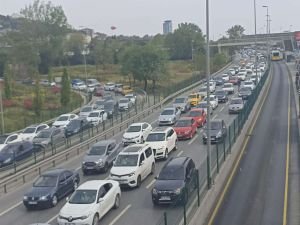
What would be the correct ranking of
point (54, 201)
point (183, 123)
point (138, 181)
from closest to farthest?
point (54, 201) < point (138, 181) < point (183, 123)

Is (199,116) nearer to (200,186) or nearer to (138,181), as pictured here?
(138,181)

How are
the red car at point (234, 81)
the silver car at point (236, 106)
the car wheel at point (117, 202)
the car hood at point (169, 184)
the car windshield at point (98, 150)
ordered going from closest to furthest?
the car hood at point (169, 184) < the car wheel at point (117, 202) < the car windshield at point (98, 150) < the silver car at point (236, 106) < the red car at point (234, 81)

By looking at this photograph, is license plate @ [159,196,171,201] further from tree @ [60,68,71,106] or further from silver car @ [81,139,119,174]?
tree @ [60,68,71,106]

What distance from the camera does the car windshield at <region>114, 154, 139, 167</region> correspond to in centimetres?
2333

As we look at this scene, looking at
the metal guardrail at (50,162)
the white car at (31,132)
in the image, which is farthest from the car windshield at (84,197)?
the white car at (31,132)

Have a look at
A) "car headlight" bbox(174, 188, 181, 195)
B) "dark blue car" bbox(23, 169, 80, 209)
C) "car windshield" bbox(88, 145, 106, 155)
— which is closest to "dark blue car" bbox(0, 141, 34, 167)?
"car windshield" bbox(88, 145, 106, 155)

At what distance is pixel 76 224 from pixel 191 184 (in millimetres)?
4322

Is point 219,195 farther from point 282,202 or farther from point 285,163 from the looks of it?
point 285,163

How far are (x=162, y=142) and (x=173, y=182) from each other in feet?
28.7

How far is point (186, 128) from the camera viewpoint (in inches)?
1361

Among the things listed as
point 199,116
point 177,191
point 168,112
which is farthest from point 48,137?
point 177,191

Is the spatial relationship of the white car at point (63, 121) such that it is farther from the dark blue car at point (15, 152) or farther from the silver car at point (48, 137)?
the dark blue car at point (15, 152)

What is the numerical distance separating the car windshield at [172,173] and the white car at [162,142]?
6816 millimetres

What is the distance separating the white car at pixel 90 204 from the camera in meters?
17.6
